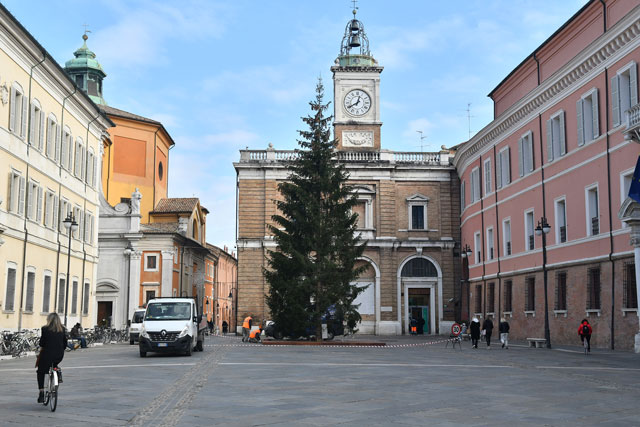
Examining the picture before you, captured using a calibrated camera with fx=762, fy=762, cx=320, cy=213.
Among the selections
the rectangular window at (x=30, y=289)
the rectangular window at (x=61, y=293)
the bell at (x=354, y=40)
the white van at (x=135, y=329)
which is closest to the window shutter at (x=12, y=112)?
the rectangular window at (x=30, y=289)

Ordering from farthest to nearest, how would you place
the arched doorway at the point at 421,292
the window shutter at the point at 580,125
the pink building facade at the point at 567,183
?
the arched doorway at the point at 421,292 < the window shutter at the point at 580,125 < the pink building facade at the point at 567,183

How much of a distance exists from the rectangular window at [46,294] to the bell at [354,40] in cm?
3390

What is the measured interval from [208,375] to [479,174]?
34617 mm

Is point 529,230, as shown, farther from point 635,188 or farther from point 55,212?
point 55,212

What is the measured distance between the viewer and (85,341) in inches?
1398

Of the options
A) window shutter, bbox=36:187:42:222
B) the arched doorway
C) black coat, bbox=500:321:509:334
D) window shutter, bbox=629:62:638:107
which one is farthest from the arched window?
window shutter, bbox=36:187:42:222

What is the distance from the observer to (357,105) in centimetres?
5897

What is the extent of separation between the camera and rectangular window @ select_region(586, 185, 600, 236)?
31797 millimetres

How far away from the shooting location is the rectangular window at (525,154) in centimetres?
3916

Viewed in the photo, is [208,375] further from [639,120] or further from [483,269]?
[483,269]

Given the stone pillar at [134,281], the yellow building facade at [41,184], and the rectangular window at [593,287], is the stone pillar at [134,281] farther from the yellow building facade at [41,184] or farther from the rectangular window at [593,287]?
the rectangular window at [593,287]

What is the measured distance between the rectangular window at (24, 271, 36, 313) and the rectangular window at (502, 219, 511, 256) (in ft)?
82.7

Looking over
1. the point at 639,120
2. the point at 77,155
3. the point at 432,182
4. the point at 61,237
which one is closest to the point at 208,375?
the point at 639,120

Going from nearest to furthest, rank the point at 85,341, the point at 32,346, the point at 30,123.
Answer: the point at 32,346 < the point at 30,123 < the point at 85,341
